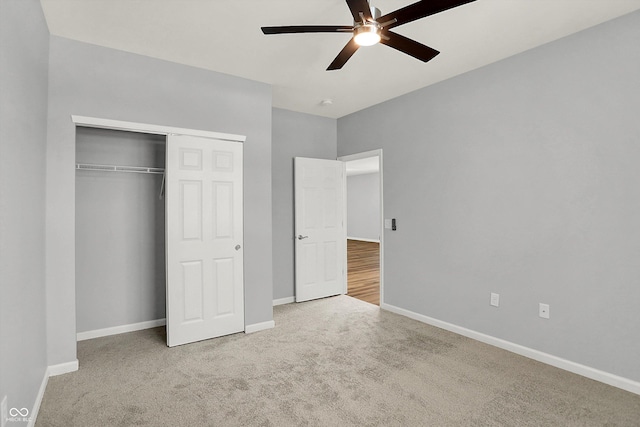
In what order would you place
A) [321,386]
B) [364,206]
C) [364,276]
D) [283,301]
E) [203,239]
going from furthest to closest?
[364,206] < [364,276] < [283,301] < [203,239] < [321,386]

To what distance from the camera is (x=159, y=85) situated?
3.12m

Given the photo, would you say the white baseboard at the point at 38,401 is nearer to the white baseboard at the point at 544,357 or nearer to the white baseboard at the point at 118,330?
the white baseboard at the point at 118,330

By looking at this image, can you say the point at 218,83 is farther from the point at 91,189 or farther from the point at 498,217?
the point at 498,217

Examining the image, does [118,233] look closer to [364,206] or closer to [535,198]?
[535,198]

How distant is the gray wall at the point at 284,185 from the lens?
4598mm

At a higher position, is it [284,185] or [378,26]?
[378,26]

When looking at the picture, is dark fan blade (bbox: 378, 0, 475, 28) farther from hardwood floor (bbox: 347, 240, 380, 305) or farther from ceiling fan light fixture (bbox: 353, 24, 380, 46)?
hardwood floor (bbox: 347, 240, 380, 305)

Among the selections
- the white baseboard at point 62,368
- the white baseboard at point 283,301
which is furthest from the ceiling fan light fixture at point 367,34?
the white baseboard at point 283,301

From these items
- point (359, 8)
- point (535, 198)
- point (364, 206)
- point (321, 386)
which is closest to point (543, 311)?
point (535, 198)

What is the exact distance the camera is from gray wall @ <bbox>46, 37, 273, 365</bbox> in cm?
264

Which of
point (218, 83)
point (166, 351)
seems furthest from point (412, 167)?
point (166, 351)

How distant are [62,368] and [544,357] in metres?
3.90

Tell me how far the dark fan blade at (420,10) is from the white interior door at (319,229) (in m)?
2.86

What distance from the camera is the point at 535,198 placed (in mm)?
2928
